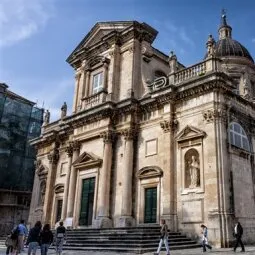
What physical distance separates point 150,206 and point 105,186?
3060mm

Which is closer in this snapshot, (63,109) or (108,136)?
(108,136)

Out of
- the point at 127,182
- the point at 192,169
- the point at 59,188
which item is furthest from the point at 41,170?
the point at 192,169

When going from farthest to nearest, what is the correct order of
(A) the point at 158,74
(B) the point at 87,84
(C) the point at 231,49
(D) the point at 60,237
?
(C) the point at 231,49 < (B) the point at 87,84 < (A) the point at 158,74 < (D) the point at 60,237

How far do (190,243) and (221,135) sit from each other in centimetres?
510

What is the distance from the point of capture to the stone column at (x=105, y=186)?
1897cm

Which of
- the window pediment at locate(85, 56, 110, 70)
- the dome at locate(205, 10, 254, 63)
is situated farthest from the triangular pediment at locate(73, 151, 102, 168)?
the dome at locate(205, 10, 254, 63)

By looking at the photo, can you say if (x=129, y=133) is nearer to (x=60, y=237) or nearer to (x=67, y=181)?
(x=67, y=181)

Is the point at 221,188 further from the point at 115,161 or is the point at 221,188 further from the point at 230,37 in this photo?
the point at 230,37

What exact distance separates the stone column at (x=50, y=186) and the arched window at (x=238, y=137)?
13.8 meters

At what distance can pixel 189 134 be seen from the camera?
1708cm

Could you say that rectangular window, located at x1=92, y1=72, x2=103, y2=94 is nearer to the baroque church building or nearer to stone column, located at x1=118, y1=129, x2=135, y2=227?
the baroque church building

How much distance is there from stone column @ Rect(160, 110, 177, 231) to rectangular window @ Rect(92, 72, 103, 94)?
7.04 m

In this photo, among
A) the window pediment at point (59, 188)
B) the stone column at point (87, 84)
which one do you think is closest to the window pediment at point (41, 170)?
the window pediment at point (59, 188)

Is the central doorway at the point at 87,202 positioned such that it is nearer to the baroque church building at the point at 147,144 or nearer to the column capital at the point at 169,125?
the baroque church building at the point at 147,144
